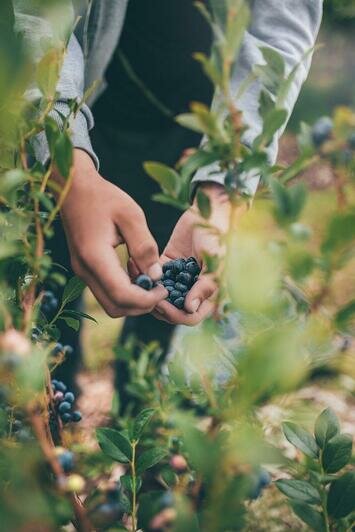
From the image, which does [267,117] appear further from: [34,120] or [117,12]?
[117,12]

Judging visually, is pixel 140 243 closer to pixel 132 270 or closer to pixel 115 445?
pixel 132 270

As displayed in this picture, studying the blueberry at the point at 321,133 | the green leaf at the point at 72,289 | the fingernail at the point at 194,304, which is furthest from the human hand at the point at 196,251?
the blueberry at the point at 321,133

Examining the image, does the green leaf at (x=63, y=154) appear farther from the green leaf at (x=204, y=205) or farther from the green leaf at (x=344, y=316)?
the green leaf at (x=344, y=316)

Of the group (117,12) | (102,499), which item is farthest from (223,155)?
(117,12)

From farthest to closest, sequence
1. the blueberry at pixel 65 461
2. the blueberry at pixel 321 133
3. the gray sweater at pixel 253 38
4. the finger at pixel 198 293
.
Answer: the gray sweater at pixel 253 38, the finger at pixel 198 293, the blueberry at pixel 65 461, the blueberry at pixel 321 133

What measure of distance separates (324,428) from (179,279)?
34 centimetres

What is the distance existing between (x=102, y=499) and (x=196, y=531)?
311mm

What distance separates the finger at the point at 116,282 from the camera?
0.89m

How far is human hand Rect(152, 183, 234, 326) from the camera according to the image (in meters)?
0.97

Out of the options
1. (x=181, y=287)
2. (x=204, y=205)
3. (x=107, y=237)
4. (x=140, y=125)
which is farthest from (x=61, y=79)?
(x=140, y=125)

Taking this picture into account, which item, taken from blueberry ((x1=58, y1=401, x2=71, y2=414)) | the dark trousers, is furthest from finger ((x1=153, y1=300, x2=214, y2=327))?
the dark trousers

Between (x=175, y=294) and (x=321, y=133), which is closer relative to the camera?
(x=321, y=133)

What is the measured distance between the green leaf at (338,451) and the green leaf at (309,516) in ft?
0.19

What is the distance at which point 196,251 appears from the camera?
3.43 ft
